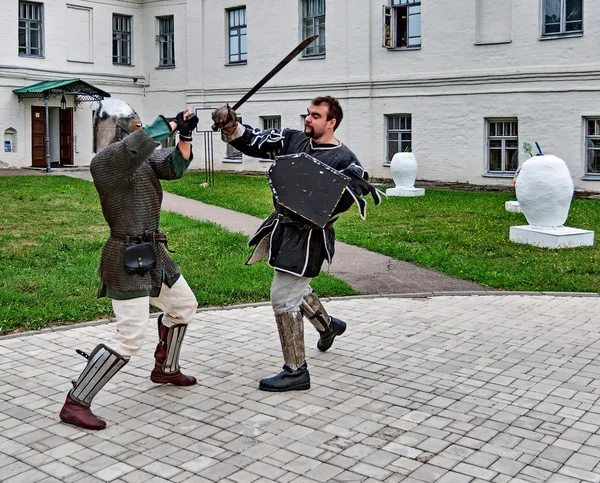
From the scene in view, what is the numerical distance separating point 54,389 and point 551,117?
58.8ft

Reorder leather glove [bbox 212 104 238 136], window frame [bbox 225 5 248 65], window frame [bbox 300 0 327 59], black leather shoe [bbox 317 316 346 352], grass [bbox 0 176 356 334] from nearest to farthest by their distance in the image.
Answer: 1. leather glove [bbox 212 104 238 136]
2. black leather shoe [bbox 317 316 346 352]
3. grass [bbox 0 176 356 334]
4. window frame [bbox 300 0 327 59]
5. window frame [bbox 225 5 248 65]

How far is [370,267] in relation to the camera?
1099 centimetres

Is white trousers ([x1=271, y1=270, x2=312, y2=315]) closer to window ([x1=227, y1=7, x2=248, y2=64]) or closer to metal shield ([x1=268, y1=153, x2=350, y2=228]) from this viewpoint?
metal shield ([x1=268, y1=153, x2=350, y2=228])

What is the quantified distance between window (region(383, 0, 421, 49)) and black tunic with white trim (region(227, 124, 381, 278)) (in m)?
19.0

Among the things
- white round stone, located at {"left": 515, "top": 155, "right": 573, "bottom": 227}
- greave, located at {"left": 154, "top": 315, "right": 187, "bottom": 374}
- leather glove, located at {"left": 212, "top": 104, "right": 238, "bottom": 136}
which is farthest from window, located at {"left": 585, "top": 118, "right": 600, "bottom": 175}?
greave, located at {"left": 154, "top": 315, "right": 187, "bottom": 374}

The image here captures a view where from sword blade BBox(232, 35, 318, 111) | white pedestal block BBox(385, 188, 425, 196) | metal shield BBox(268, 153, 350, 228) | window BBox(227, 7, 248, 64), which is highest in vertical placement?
window BBox(227, 7, 248, 64)

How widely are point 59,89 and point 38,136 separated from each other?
232 cm

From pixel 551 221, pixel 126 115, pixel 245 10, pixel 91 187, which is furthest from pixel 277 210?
pixel 245 10

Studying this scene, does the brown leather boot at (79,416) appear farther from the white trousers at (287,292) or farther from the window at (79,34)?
the window at (79,34)

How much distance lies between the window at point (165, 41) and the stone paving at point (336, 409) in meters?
25.0

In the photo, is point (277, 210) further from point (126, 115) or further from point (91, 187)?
point (91, 187)

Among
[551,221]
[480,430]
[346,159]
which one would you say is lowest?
[480,430]

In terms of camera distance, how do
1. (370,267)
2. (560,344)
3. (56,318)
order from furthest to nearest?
1. (370,267)
2. (56,318)
3. (560,344)

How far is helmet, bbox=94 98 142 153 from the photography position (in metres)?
5.43
